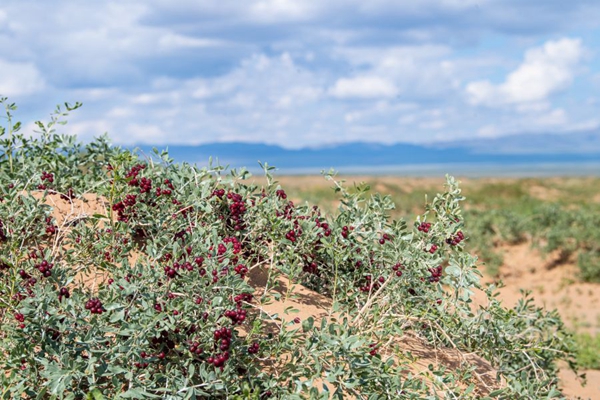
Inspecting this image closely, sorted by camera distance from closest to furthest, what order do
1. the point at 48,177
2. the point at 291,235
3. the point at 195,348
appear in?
the point at 195,348 < the point at 291,235 < the point at 48,177

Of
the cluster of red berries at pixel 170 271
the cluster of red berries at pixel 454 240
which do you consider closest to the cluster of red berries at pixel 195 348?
the cluster of red berries at pixel 170 271

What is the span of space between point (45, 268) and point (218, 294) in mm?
996

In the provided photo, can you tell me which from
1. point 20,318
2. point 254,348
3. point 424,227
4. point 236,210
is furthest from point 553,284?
point 20,318

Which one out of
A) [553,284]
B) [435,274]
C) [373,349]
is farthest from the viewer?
[553,284]

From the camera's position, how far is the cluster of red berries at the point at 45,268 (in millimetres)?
3639

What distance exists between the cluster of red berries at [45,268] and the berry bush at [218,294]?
1 centimetres

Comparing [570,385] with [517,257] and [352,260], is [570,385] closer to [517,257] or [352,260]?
[352,260]

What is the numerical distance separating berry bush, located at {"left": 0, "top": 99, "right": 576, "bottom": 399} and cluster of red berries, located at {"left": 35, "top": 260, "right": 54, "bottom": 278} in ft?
0.04

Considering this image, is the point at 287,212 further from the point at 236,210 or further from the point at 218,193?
the point at 218,193

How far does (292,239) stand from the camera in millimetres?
4477

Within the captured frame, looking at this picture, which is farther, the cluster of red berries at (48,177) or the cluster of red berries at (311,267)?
the cluster of red berries at (48,177)

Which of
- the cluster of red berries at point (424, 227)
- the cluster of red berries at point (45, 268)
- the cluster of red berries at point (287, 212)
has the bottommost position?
the cluster of red berries at point (45, 268)

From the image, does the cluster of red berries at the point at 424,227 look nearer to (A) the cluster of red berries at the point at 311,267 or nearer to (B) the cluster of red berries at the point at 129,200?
(A) the cluster of red berries at the point at 311,267

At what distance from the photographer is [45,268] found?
3.65 m
